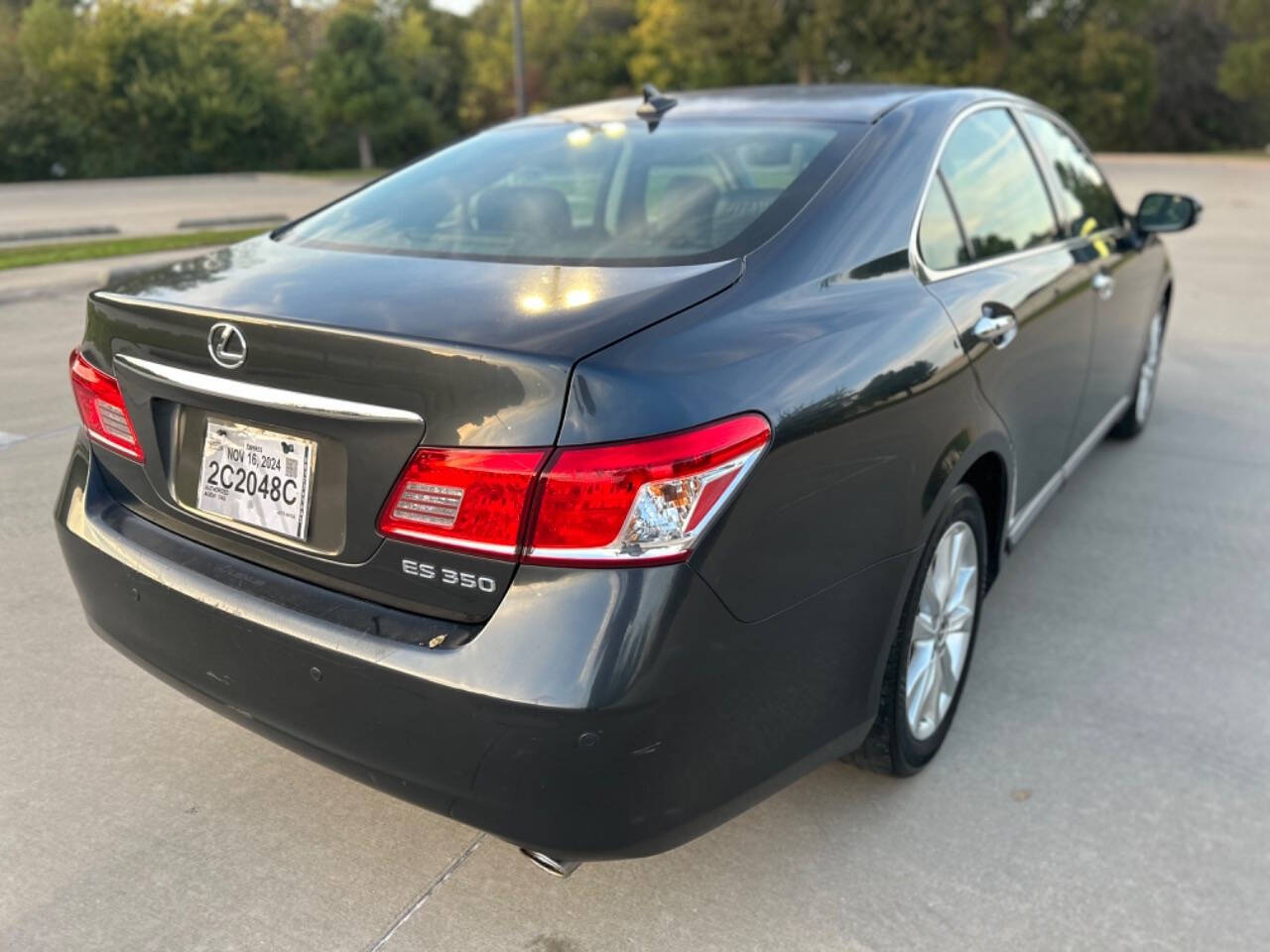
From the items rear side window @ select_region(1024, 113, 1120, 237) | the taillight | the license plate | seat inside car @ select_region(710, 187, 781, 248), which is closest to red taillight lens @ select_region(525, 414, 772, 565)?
the taillight

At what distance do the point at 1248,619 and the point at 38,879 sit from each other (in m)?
3.44

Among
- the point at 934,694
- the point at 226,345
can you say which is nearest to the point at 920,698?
the point at 934,694

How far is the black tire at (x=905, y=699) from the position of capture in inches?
93.0

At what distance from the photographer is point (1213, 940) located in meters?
2.16

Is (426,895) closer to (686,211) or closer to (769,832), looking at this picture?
(769,832)

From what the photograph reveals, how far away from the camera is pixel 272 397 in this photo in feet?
6.36

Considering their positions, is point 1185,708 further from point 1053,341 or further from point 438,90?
point 438,90

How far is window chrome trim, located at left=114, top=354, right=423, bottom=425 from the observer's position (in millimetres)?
1828

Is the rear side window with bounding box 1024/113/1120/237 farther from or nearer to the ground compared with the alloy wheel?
farther from the ground

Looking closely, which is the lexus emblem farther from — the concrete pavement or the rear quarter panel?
the concrete pavement

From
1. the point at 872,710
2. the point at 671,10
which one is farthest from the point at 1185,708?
the point at 671,10

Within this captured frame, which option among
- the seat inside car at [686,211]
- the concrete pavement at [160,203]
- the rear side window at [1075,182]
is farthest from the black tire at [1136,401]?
the concrete pavement at [160,203]

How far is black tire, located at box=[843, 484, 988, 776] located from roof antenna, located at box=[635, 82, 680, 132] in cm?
138

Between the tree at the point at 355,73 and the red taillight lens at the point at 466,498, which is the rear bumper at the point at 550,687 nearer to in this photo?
the red taillight lens at the point at 466,498
